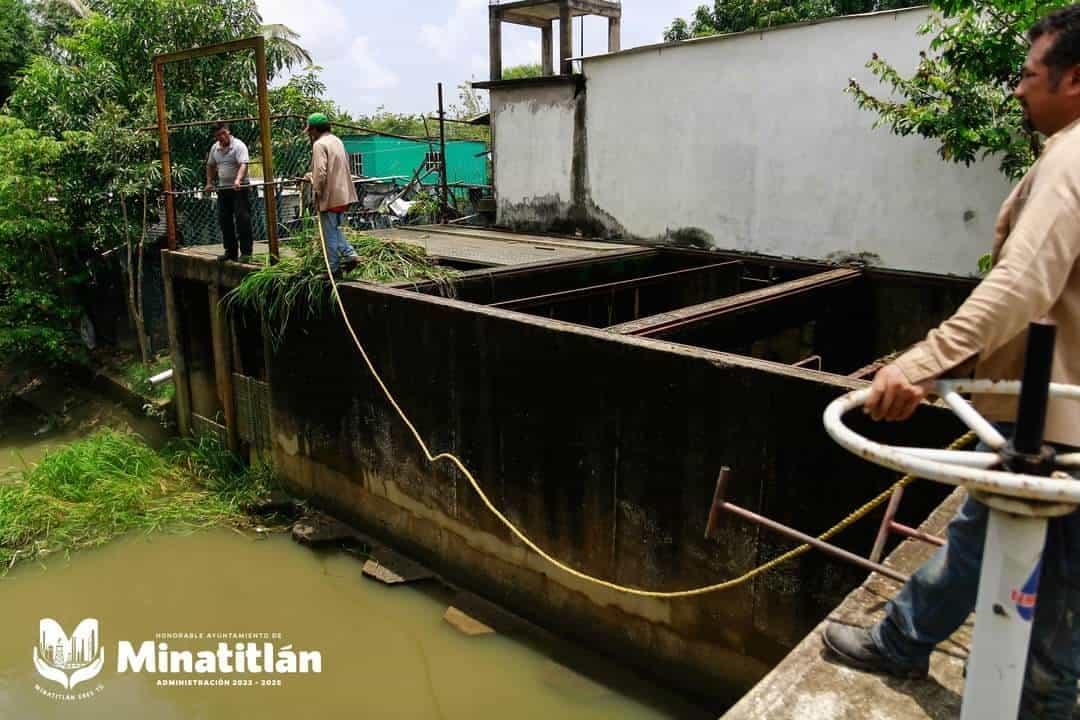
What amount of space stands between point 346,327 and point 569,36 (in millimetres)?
7876

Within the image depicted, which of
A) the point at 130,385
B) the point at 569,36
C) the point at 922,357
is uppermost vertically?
the point at 569,36

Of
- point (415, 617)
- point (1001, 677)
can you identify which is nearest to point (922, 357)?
point (1001, 677)

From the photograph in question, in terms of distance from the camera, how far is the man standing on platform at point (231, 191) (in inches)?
344

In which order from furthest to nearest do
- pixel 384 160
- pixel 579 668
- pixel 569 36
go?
1. pixel 384 160
2. pixel 569 36
3. pixel 579 668

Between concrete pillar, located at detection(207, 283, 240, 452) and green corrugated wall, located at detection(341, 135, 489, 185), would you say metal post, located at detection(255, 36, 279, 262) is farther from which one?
green corrugated wall, located at detection(341, 135, 489, 185)

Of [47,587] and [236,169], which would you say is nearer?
[47,587]

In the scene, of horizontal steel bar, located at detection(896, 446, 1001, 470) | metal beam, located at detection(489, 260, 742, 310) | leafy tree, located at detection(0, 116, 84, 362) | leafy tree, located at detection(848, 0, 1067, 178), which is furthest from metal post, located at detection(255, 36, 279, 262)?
horizontal steel bar, located at detection(896, 446, 1001, 470)

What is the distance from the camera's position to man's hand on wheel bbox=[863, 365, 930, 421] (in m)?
1.92

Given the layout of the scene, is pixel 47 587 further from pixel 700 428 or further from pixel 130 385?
pixel 700 428

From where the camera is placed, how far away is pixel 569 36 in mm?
13398

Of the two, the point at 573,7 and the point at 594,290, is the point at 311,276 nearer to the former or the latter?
the point at 594,290

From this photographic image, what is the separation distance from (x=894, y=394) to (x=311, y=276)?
6.56 metres

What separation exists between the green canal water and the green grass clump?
3.04 m

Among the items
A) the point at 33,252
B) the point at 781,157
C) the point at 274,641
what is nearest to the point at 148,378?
the point at 33,252
